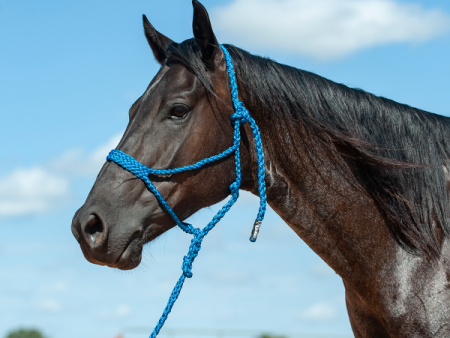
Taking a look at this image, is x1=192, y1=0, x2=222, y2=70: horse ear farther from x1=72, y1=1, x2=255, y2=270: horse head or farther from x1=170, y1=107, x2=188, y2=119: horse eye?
x1=170, y1=107, x2=188, y2=119: horse eye

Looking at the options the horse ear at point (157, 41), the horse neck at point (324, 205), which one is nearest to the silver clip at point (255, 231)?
the horse neck at point (324, 205)

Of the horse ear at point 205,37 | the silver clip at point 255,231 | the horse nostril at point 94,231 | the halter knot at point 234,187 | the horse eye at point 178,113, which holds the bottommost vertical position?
the horse nostril at point 94,231

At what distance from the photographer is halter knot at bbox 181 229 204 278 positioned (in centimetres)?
336

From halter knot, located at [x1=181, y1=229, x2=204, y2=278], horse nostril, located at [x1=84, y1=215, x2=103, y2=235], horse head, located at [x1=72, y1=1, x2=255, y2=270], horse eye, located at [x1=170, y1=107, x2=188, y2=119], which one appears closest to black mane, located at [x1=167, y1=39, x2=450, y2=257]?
horse head, located at [x1=72, y1=1, x2=255, y2=270]

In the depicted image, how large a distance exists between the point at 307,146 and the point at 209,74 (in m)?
0.86

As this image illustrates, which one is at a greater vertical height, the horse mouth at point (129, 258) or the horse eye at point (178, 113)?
the horse eye at point (178, 113)

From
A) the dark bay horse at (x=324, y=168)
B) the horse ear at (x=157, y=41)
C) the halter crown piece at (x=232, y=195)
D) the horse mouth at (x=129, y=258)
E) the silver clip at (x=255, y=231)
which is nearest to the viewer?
the horse mouth at (x=129, y=258)

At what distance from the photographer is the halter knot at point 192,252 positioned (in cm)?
336

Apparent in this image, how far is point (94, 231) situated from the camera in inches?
117

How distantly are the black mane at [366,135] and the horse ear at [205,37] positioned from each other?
7 centimetres

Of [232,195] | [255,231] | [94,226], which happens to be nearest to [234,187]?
[232,195]

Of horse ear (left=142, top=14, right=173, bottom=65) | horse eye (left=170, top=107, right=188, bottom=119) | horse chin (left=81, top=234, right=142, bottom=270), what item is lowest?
horse chin (left=81, top=234, right=142, bottom=270)

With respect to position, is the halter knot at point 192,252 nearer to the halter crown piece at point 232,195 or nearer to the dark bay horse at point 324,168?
the halter crown piece at point 232,195

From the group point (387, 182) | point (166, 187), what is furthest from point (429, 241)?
point (166, 187)
